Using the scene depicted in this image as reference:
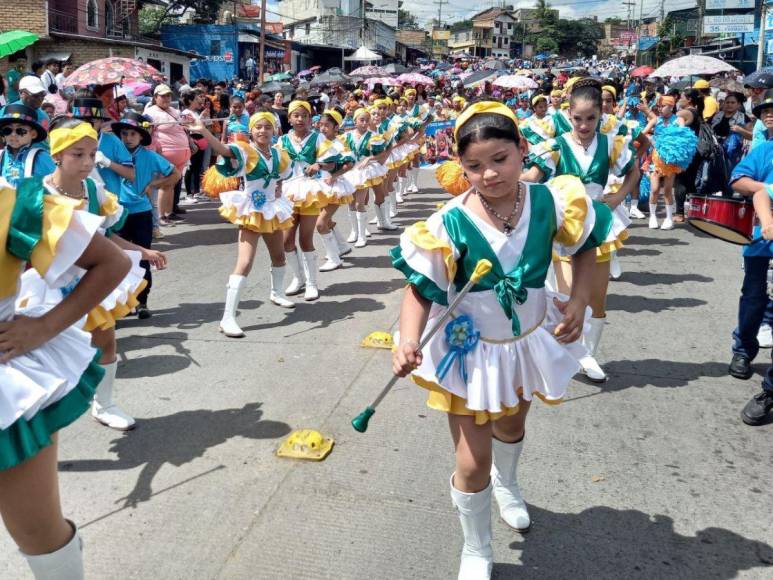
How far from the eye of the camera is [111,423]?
470 cm

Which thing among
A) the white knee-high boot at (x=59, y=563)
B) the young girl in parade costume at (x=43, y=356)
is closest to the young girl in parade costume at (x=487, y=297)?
the young girl in parade costume at (x=43, y=356)

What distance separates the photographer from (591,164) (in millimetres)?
5504

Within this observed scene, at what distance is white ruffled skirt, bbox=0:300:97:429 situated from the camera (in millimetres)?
2223

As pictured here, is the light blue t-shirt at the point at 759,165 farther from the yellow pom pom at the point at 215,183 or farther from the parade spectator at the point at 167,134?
the parade spectator at the point at 167,134

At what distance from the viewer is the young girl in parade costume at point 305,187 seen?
788cm

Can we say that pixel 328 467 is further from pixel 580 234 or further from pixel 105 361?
pixel 580 234

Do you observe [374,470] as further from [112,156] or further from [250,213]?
[112,156]

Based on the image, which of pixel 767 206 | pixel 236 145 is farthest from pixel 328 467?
pixel 236 145

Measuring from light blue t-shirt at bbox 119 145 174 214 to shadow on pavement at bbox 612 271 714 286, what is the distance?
5.47 metres

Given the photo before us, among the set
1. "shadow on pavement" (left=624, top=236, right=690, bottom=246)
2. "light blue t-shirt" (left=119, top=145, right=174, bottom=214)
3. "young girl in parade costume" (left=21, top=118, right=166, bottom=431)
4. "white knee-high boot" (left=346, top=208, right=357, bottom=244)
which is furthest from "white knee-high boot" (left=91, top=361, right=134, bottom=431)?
"shadow on pavement" (left=624, top=236, right=690, bottom=246)

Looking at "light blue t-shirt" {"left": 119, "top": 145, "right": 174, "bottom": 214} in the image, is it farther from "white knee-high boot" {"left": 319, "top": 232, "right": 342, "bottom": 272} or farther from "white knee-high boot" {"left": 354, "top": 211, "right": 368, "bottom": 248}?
"white knee-high boot" {"left": 354, "top": 211, "right": 368, "bottom": 248}

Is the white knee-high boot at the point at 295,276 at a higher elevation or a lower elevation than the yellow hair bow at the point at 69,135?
lower

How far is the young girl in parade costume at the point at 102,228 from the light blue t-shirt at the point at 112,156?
221cm

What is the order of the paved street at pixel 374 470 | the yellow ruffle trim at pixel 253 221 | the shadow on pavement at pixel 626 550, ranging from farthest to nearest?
the yellow ruffle trim at pixel 253 221 < the paved street at pixel 374 470 < the shadow on pavement at pixel 626 550
